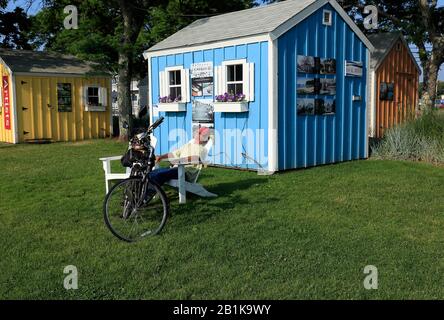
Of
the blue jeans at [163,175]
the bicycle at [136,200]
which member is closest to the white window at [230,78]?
the blue jeans at [163,175]

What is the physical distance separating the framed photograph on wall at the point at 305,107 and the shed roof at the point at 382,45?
7626 mm

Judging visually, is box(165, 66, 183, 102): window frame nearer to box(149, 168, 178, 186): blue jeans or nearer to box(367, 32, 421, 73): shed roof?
box(149, 168, 178, 186): blue jeans

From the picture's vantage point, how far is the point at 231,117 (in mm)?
10195

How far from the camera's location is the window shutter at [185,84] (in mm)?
11008

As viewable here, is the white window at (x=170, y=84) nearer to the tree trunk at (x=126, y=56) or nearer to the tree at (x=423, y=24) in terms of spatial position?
the tree trunk at (x=126, y=56)

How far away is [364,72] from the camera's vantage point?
38.3 feet

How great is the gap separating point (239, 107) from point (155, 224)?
180 inches

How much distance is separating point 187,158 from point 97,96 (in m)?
12.8

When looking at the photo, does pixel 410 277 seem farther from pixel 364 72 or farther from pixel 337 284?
pixel 364 72

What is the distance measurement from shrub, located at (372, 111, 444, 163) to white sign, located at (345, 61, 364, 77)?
1.77m

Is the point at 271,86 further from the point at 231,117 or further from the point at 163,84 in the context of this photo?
the point at 163,84

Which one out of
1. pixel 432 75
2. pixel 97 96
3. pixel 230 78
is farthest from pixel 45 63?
pixel 432 75
